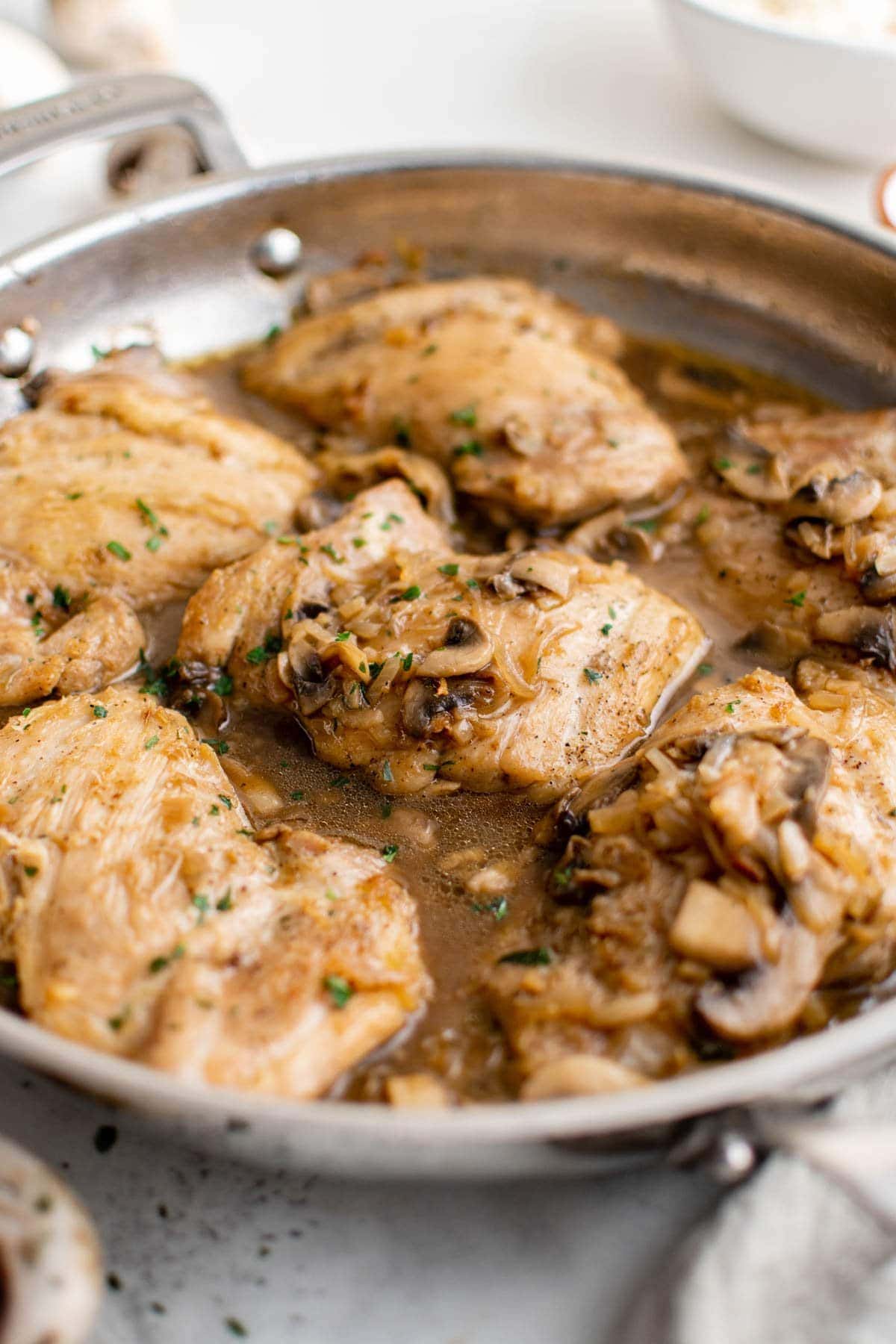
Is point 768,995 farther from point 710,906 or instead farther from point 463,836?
point 463,836

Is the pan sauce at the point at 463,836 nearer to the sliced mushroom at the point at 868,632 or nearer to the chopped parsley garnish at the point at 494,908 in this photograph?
the chopped parsley garnish at the point at 494,908

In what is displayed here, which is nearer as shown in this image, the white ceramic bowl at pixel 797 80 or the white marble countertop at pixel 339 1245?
the white marble countertop at pixel 339 1245

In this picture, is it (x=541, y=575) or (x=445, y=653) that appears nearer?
(x=445, y=653)

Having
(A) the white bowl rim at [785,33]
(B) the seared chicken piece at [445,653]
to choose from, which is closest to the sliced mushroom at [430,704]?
(B) the seared chicken piece at [445,653]

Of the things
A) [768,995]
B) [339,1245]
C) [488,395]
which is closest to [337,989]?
[339,1245]

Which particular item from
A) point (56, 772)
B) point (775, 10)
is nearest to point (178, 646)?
point (56, 772)

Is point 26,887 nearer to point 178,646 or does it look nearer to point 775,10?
point 178,646

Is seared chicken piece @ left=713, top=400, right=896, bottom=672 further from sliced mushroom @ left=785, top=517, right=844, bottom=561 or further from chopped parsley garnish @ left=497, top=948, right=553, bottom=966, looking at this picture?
chopped parsley garnish @ left=497, top=948, right=553, bottom=966
